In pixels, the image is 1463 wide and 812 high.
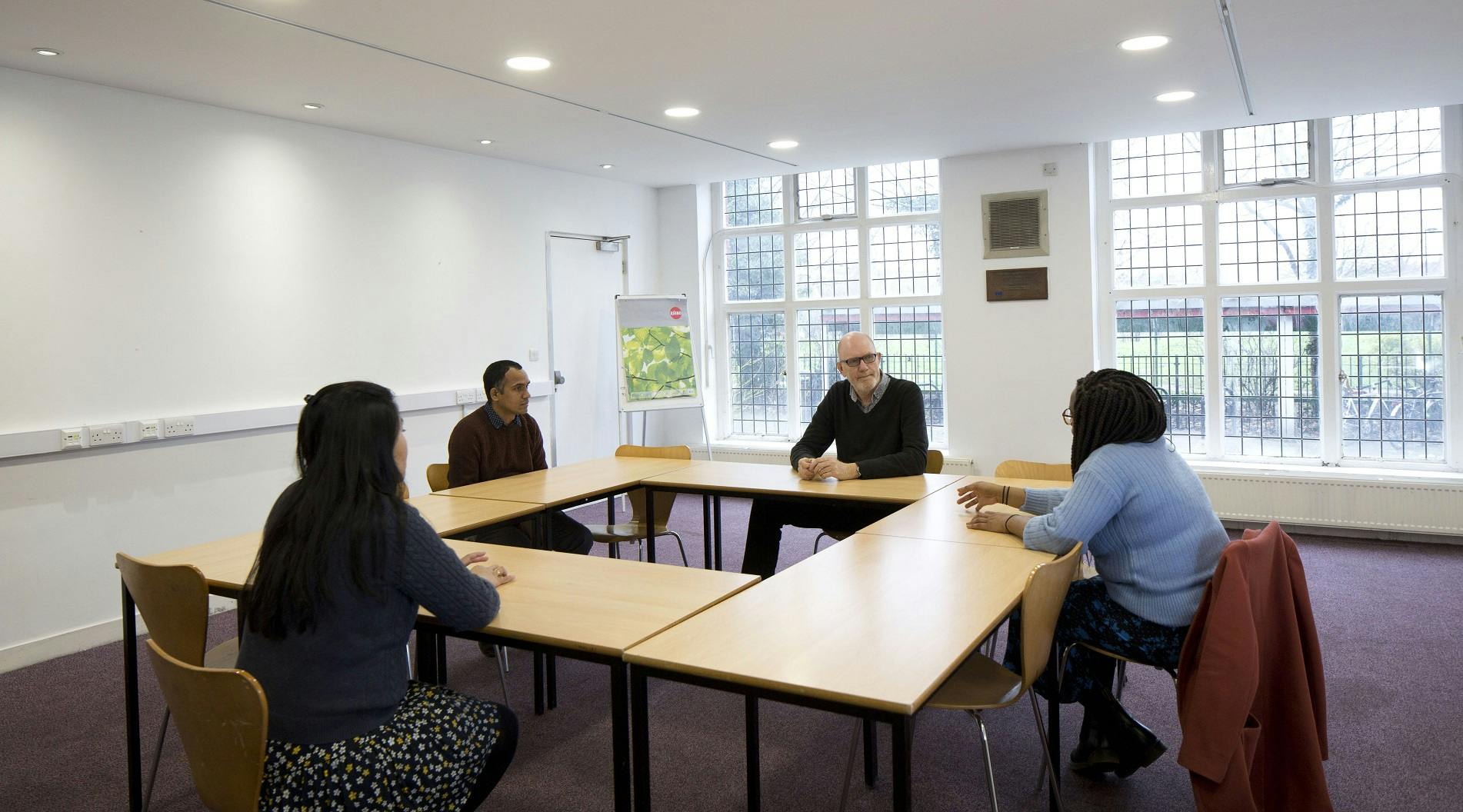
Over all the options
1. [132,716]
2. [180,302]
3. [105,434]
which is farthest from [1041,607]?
[180,302]

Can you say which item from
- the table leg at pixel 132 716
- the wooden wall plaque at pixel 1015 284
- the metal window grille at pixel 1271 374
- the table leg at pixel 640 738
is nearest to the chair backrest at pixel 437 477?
the table leg at pixel 132 716

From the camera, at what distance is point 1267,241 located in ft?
20.5

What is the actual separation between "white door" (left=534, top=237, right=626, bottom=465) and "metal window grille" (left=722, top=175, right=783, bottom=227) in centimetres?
108

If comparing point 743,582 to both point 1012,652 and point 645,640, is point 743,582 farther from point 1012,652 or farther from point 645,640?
point 1012,652

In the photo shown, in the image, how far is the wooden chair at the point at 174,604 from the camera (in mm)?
2363

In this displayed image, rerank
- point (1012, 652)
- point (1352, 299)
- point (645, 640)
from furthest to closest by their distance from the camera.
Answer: point (1352, 299) → point (1012, 652) → point (645, 640)

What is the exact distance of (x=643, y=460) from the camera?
15.7 feet

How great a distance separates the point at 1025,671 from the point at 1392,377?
520cm

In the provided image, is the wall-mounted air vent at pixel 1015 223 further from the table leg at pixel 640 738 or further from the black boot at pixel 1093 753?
the table leg at pixel 640 738

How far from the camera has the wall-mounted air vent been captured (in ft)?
21.3

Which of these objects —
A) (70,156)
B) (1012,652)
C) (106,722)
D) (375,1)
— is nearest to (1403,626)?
(1012,652)

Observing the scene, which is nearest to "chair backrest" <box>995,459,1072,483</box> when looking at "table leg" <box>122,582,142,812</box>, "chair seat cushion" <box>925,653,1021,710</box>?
"chair seat cushion" <box>925,653,1021,710</box>

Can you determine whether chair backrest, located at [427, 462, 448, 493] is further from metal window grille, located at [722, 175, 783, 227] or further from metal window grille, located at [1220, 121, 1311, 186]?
metal window grille, located at [1220, 121, 1311, 186]

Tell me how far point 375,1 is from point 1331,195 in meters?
5.75
